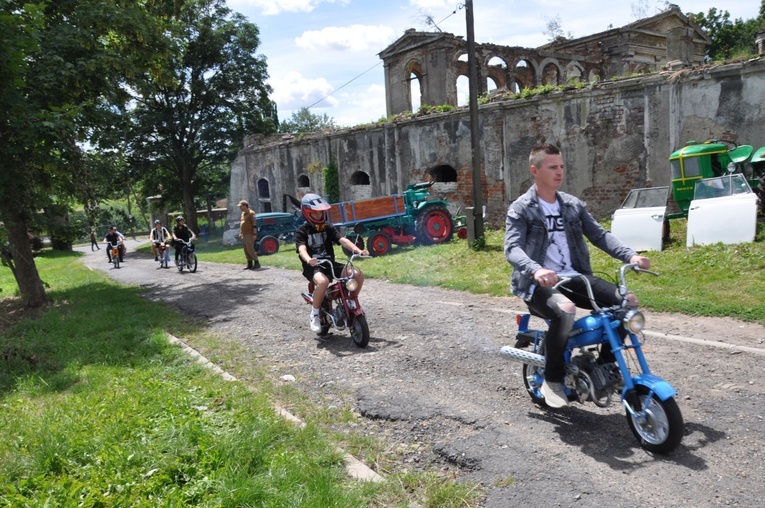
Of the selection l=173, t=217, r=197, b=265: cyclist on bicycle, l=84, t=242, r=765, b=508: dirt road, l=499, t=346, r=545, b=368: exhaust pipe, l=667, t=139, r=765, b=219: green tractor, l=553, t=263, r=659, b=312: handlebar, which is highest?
l=667, t=139, r=765, b=219: green tractor

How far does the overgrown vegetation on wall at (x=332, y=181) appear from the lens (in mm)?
23750

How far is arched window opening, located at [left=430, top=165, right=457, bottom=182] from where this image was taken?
1975 cm

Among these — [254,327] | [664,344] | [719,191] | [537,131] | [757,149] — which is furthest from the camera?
[537,131]

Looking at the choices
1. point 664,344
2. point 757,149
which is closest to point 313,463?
point 664,344

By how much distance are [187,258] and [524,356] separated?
48.0 feet

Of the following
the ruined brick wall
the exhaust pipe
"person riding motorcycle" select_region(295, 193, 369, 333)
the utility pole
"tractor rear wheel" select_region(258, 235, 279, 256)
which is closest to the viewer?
the exhaust pipe

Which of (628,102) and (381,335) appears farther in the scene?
(628,102)

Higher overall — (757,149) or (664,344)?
(757,149)

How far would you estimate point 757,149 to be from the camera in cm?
1220

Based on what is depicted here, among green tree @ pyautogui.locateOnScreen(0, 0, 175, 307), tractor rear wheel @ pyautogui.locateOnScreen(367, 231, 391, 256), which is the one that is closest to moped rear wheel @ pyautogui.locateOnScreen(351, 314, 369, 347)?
green tree @ pyautogui.locateOnScreen(0, 0, 175, 307)

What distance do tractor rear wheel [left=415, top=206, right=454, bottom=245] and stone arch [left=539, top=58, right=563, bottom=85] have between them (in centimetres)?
1972

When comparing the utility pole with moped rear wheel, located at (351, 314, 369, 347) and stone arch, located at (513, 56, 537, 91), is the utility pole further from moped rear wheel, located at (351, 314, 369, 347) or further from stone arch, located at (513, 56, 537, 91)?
stone arch, located at (513, 56, 537, 91)

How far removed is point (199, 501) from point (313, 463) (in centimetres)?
74

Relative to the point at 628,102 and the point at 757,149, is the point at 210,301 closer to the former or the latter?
the point at 628,102
